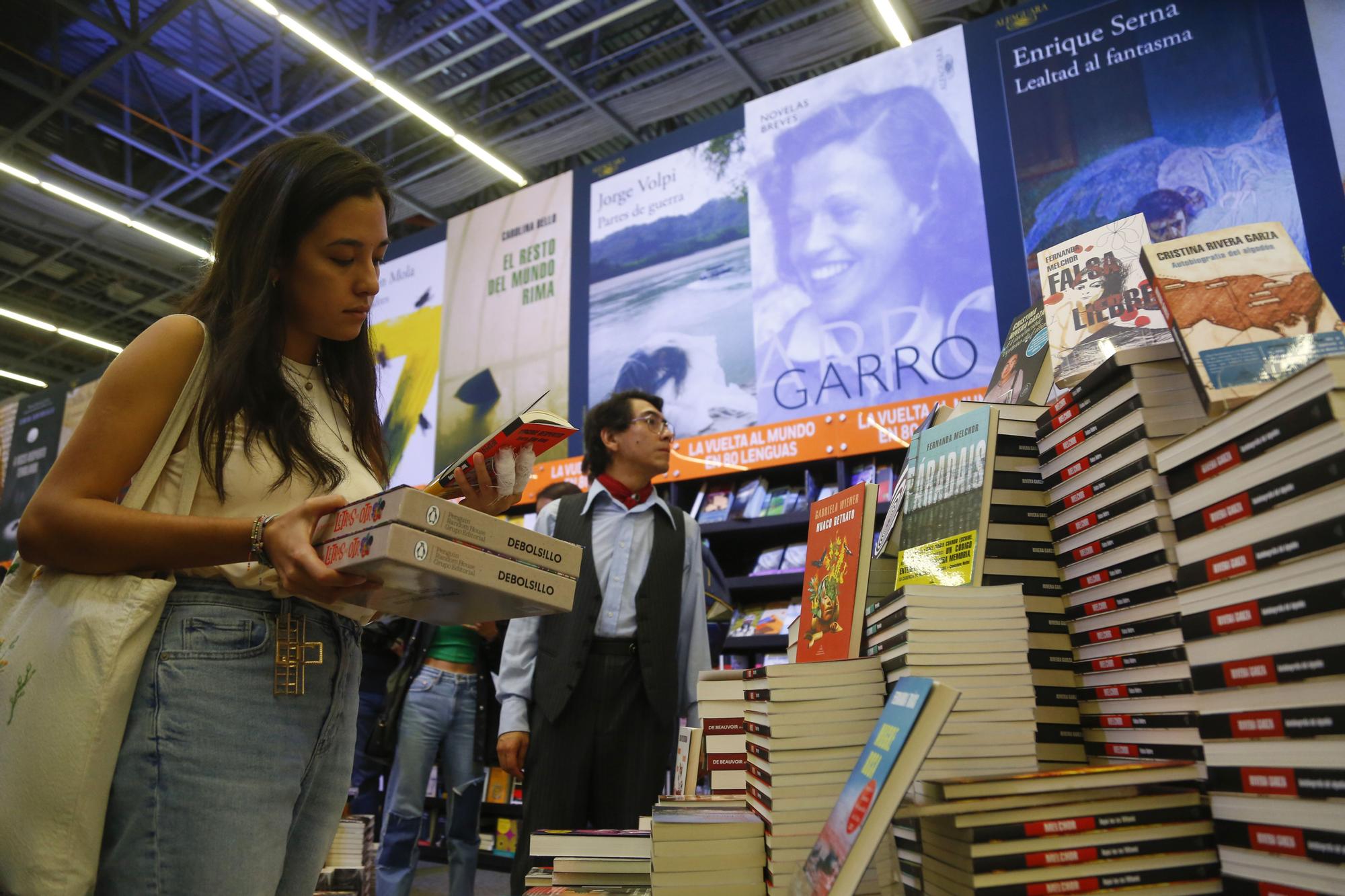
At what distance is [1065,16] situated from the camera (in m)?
4.75

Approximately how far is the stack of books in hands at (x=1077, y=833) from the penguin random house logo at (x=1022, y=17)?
16.3 feet

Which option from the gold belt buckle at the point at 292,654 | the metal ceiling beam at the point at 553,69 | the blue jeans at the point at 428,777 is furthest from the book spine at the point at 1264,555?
the metal ceiling beam at the point at 553,69

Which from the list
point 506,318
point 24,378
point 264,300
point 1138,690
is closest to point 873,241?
point 506,318

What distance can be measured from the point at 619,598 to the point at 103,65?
23.4 feet

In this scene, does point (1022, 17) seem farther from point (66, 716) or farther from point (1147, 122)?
point (66, 716)

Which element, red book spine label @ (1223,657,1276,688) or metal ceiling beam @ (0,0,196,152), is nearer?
red book spine label @ (1223,657,1276,688)

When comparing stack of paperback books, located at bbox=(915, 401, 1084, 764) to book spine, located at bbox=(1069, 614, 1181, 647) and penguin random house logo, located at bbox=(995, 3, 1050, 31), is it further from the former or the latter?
penguin random house logo, located at bbox=(995, 3, 1050, 31)

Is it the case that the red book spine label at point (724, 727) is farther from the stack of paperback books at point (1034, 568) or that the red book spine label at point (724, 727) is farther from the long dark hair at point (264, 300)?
the long dark hair at point (264, 300)

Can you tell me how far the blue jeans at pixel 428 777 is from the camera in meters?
3.15

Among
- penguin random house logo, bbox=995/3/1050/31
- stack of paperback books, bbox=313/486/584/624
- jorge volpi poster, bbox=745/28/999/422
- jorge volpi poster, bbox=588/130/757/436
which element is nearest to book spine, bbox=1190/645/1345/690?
stack of paperback books, bbox=313/486/584/624

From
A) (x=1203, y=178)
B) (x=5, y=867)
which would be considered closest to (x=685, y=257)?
(x=1203, y=178)

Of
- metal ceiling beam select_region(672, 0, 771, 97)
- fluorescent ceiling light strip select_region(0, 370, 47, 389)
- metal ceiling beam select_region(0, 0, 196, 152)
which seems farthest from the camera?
fluorescent ceiling light strip select_region(0, 370, 47, 389)

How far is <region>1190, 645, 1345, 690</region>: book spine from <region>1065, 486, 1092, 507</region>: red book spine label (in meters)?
0.33

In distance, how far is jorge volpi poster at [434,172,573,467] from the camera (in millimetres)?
6277
